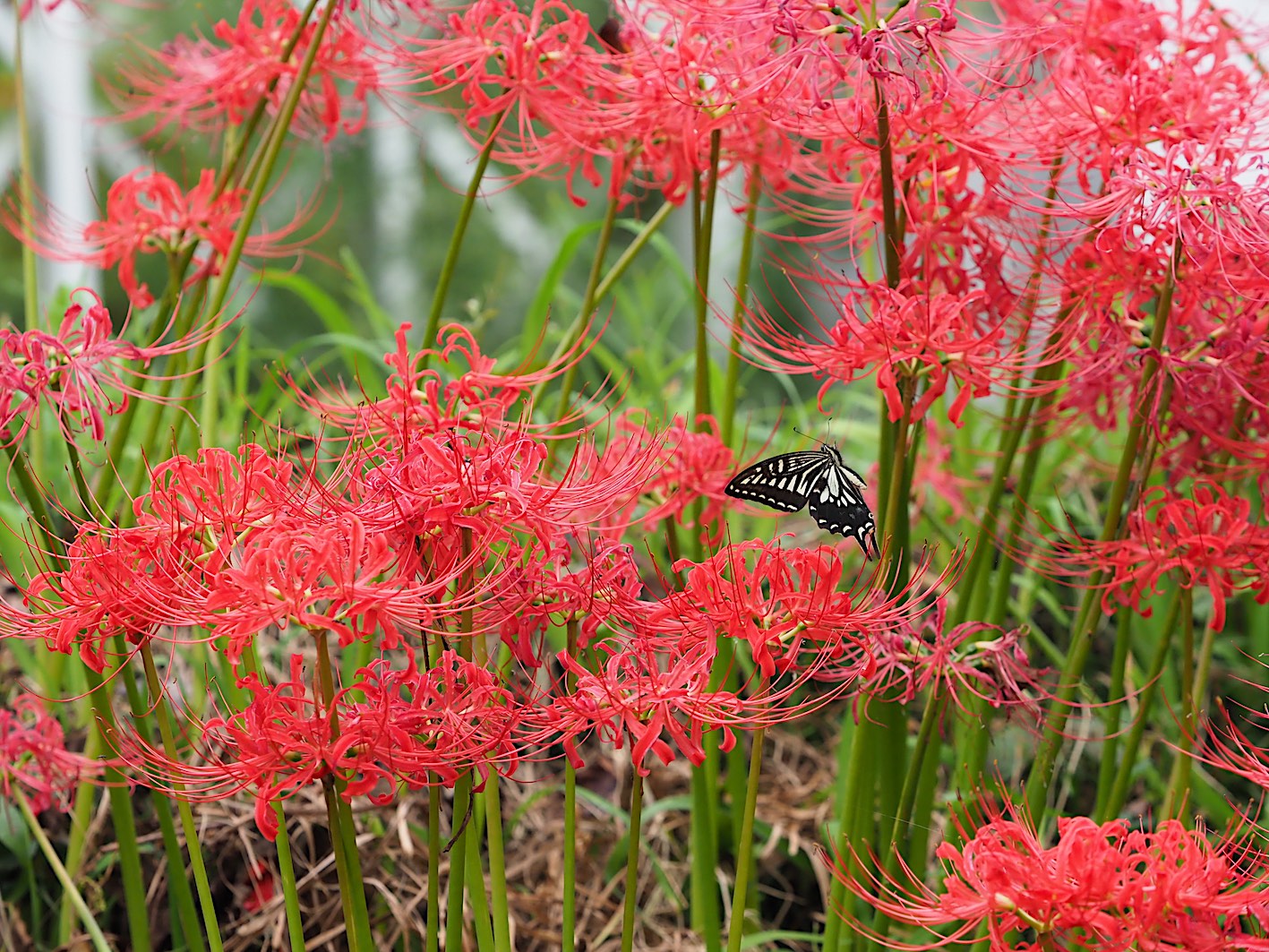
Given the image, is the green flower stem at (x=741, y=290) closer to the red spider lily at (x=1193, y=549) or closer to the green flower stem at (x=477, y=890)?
the red spider lily at (x=1193, y=549)

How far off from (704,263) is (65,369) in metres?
0.53

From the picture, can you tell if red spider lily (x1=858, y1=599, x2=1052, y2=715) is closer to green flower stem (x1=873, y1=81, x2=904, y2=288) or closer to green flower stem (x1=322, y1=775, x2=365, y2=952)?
green flower stem (x1=873, y1=81, x2=904, y2=288)

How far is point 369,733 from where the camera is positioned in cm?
69

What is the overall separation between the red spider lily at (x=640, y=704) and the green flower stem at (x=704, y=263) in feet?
1.20

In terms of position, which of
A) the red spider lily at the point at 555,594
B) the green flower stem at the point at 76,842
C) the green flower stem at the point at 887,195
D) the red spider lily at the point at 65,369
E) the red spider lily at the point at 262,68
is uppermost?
the red spider lily at the point at 262,68

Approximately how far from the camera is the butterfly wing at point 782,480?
88cm

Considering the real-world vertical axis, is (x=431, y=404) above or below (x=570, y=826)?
above

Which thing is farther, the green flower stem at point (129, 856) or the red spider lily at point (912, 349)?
the green flower stem at point (129, 856)

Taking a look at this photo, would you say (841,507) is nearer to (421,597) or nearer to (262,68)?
(421,597)

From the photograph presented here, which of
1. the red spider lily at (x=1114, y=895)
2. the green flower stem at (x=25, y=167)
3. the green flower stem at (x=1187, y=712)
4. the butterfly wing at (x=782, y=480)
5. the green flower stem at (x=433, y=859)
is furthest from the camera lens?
the green flower stem at (x=25, y=167)

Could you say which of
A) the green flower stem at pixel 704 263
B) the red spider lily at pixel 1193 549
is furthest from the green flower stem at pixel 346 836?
the red spider lily at pixel 1193 549

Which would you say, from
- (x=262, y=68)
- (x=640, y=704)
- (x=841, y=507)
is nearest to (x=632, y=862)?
(x=640, y=704)

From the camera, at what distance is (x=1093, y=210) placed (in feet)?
3.03

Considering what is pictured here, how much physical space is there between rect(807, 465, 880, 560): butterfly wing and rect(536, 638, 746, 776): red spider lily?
0.18 m
